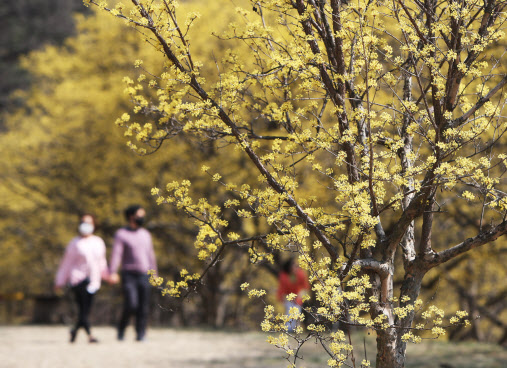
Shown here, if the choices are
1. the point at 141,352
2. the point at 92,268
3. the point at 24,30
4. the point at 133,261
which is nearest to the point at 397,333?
the point at 141,352

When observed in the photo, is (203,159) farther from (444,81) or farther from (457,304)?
(444,81)

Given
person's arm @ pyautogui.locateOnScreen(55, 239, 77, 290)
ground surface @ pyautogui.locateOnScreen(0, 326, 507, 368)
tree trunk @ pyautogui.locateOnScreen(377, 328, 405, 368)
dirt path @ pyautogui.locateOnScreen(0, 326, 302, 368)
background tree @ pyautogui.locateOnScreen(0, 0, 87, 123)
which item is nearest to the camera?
tree trunk @ pyautogui.locateOnScreen(377, 328, 405, 368)

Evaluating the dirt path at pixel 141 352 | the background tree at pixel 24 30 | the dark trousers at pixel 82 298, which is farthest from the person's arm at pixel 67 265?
the background tree at pixel 24 30

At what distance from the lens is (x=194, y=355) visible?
938 cm

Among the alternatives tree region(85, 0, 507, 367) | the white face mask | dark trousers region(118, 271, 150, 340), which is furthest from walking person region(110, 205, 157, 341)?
tree region(85, 0, 507, 367)

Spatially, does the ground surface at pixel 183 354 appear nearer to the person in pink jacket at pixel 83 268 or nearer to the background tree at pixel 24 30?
the person in pink jacket at pixel 83 268

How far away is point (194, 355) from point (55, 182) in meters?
10.6

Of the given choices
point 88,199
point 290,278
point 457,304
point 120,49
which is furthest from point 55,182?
point 457,304

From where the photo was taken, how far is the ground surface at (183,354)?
8133mm

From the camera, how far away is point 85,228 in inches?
379

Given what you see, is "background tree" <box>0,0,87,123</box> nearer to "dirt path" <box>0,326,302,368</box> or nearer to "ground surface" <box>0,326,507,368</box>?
"dirt path" <box>0,326,302,368</box>

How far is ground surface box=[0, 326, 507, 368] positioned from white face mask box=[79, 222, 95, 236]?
5.50 ft

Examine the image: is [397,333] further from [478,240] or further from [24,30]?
[24,30]

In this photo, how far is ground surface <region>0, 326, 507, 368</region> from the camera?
813cm
